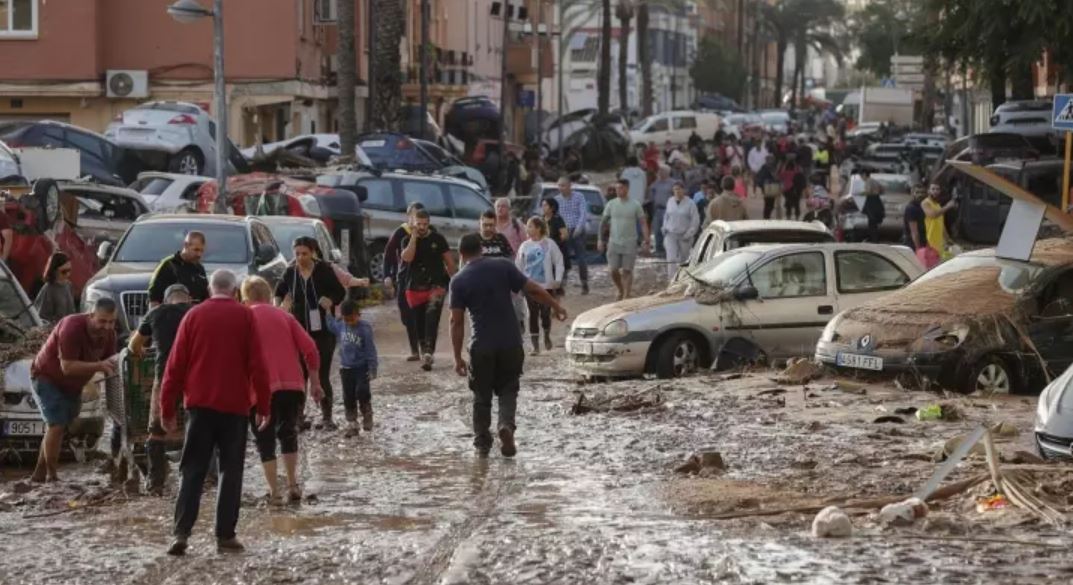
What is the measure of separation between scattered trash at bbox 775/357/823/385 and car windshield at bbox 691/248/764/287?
1797 millimetres

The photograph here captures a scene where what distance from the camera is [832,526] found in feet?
36.2

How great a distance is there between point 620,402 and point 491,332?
3.25m

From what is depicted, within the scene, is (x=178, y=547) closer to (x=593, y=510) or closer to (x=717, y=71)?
(x=593, y=510)

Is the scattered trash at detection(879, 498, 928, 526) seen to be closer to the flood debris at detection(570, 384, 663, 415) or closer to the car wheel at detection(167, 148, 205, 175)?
the flood debris at detection(570, 384, 663, 415)

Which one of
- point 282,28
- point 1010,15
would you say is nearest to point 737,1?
point 282,28

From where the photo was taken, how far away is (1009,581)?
Answer: 32.3 ft

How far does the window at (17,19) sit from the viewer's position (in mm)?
46812

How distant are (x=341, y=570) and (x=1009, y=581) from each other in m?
3.21

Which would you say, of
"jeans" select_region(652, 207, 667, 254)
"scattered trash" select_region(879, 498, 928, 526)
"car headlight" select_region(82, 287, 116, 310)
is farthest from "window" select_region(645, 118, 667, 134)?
"scattered trash" select_region(879, 498, 928, 526)

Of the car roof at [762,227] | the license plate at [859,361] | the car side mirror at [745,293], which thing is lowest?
the license plate at [859,361]

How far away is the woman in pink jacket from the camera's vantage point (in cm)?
1308

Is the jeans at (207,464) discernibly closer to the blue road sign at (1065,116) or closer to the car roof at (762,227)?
the car roof at (762,227)

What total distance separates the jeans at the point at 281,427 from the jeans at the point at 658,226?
21.9m

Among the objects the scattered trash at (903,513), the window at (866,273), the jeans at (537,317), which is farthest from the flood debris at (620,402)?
the scattered trash at (903,513)
